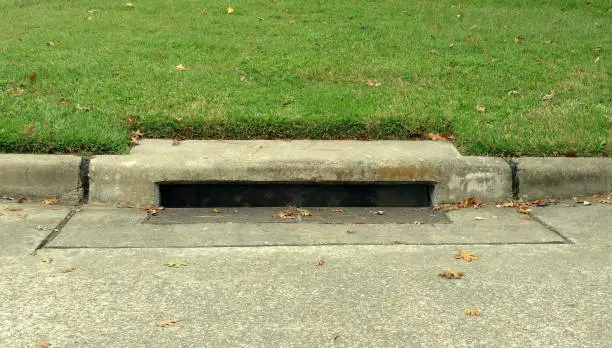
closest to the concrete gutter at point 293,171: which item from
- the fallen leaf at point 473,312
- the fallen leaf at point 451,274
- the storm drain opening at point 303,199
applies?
the storm drain opening at point 303,199

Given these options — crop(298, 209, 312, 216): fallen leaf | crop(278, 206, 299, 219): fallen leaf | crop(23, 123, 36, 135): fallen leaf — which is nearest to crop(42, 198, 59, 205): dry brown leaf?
crop(23, 123, 36, 135): fallen leaf

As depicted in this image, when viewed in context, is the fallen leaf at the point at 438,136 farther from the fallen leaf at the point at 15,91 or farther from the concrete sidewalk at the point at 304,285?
the fallen leaf at the point at 15,91

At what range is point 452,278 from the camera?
13.8ft

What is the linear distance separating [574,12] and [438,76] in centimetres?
422

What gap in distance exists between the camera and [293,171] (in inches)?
219

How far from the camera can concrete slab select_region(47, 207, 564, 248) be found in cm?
476

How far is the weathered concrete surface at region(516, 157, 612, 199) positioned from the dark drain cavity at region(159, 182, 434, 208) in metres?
0.73

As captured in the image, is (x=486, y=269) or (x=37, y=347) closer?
(x=37, y=347)

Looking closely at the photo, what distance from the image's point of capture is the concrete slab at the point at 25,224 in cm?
459

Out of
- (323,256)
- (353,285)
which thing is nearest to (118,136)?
(323,256)

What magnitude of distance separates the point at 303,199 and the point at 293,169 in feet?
1.02

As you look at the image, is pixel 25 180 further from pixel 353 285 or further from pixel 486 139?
pixel 486 139

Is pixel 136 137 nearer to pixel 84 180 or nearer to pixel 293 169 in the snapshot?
pixel 84 180

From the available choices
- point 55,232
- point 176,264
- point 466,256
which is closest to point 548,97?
point 466,256
